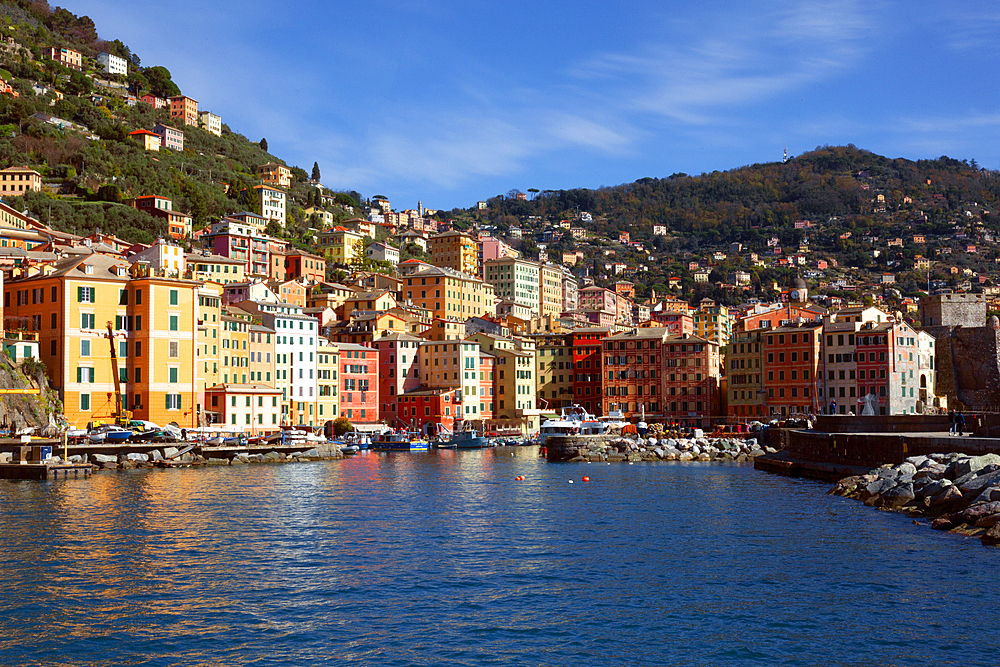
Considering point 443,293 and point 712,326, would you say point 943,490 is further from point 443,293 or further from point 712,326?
point 712,326

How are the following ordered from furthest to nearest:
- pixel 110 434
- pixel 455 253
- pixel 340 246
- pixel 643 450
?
pixel 455 253 < pixel 340 246 < pixel 643 450 < pixel 110 434

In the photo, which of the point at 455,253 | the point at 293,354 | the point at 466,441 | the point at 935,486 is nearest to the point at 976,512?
the point at 935,486

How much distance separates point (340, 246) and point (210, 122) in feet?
194

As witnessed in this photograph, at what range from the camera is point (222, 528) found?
32.0 meters

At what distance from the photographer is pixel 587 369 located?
11112cm

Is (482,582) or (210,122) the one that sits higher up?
(210,122)

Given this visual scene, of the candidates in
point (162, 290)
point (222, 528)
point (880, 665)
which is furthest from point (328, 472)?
point (880, 665)

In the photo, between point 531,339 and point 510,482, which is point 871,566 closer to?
point 510,482

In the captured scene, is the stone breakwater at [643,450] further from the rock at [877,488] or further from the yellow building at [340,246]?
the yellow building at [340,246]

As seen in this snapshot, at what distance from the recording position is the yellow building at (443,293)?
130m

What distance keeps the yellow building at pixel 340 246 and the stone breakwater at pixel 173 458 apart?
83.5 m

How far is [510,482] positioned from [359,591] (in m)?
29.3

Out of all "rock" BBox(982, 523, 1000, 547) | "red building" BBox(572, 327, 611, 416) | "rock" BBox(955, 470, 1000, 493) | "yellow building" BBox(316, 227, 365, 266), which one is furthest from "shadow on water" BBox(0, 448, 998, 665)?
"yellow building" BBox(316, 227, 365, 266)

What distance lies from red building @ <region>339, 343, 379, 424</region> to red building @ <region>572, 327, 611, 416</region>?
80.1ft
